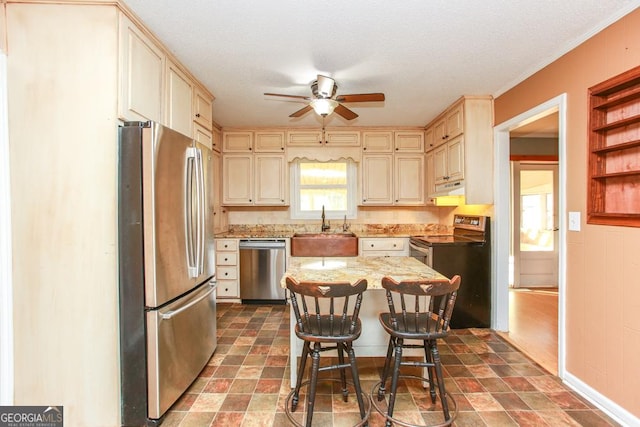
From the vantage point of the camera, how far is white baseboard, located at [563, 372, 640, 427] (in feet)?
5.49

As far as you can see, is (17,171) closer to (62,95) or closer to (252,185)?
(62,95)

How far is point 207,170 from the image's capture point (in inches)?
93.5

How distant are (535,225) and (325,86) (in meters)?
4.29

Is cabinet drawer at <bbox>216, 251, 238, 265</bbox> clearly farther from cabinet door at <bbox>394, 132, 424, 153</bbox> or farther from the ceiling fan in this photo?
cabinet door at <bbox>394, 132, 424, 153</bbox>

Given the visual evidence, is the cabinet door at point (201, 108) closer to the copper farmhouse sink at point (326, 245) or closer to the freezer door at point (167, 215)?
the freezer door at point (167, 215)

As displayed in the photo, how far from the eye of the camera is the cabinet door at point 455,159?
10.3ft

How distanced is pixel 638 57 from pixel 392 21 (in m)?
1.40

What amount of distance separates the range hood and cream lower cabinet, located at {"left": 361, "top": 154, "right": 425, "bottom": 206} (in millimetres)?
441

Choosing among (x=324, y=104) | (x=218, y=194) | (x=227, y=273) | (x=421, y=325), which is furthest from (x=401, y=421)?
(x=218, y=194)

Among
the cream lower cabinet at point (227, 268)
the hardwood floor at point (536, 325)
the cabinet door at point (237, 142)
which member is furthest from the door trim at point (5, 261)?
the hardwood floor at point (536, 325)

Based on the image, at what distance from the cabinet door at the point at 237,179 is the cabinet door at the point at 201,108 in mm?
1304

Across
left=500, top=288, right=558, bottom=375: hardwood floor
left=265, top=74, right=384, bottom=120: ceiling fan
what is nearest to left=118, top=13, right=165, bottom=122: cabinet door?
left=265, top=74, right=384, bottom=120: ceiling fan

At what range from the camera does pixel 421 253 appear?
3381 mm

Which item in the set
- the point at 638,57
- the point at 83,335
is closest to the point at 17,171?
the point at 83,335
